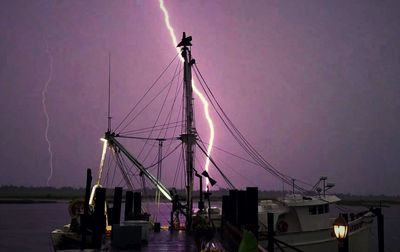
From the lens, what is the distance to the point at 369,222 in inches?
1342

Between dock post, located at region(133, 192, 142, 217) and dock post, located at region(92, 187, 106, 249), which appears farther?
dock post, located at region(133, 192, 142, 217)

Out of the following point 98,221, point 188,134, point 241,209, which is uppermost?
point 188,134

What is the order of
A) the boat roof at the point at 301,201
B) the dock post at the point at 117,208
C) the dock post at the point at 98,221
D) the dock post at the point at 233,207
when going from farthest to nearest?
the boat roof at the point at 301,201 < the dock post at the point at 117,208 < the dock post at the point at 233,207 < the dock post at the point at 98,221

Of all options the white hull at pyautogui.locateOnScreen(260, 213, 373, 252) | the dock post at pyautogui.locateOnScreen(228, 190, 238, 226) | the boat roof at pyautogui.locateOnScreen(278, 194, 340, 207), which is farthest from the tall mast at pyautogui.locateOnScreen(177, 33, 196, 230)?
the boat roof at pyautogui.locateOnScreen(278, 194, 340, 207)

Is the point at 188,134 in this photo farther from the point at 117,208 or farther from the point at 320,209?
the point at 320,209

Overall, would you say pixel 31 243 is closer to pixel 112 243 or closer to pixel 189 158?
pixel 189 158

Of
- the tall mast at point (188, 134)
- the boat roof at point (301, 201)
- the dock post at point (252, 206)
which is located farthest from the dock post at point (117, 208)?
the boat roof at point (301, 201)

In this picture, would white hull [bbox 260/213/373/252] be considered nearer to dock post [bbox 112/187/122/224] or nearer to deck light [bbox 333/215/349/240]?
dock post [bbox 112/187/122/224]

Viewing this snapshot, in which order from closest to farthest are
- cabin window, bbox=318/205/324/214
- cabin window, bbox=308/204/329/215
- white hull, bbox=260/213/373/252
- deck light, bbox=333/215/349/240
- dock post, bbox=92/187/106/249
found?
deck light, bbox=333/215/349/240
dock post, bbox=92/187/106/249
white hull, bbox=260/213/373/252
cabin window, bbox=308/204/329/215
cabin window, bbox=318/205/324/214

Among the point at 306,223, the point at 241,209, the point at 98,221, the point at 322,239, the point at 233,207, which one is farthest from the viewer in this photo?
the point at 306,223

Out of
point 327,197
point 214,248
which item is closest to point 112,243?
point 214,248

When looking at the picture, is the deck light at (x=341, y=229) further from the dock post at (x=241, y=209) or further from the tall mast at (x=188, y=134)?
the tall mast at (x=188, y=134)

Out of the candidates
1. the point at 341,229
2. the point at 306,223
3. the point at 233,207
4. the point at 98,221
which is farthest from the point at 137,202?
the point at 341,229

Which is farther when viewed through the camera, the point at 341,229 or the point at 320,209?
the point at 320,209
